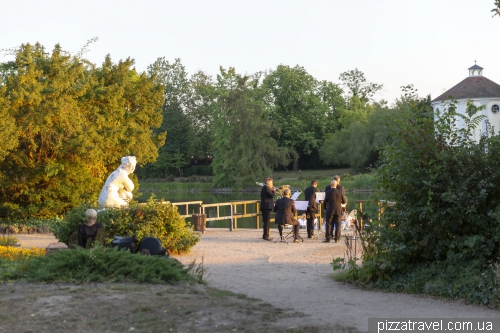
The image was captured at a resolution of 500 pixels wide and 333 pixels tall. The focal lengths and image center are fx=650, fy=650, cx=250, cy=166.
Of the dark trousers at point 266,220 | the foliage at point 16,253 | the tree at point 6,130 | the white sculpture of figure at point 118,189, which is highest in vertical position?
the tree at point 6,130

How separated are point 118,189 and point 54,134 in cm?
693

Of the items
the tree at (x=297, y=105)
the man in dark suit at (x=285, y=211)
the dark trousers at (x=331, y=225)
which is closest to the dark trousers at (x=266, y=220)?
the man in dark suit at (x=285, y=211)

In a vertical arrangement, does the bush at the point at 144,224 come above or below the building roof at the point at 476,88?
below

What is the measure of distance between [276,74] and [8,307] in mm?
67104

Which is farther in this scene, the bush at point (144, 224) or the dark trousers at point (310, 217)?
the dark trousers at point (310, 217)

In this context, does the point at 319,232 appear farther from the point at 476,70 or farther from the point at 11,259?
the point at 476,70

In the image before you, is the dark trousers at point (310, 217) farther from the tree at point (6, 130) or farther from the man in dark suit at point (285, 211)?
the tree at point (6, 130)

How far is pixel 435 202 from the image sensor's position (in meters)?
9.20

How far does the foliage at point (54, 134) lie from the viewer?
20.1 metres

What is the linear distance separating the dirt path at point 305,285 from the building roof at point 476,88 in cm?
5166

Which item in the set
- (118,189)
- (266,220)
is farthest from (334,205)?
(118,189)

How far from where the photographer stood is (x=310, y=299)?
8.30m

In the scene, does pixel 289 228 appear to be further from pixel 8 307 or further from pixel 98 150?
pixel 8 307

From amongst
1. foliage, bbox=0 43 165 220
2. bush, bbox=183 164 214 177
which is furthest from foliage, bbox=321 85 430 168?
foliage, bbox=0 43 165 220
